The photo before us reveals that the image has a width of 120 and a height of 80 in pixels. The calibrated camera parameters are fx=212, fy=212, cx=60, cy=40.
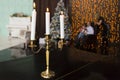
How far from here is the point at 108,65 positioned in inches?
71.5

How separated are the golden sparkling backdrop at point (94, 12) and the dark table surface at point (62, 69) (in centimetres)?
266

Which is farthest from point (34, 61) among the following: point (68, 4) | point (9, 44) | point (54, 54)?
point (9, 44)

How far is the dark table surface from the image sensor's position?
4.91 feet

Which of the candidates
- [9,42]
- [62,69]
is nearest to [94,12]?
[9,42]

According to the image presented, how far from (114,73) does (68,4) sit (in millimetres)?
3681

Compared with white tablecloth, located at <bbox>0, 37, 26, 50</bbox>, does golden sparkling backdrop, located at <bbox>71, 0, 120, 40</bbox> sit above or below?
above

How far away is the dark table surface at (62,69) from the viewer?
1.50 metres

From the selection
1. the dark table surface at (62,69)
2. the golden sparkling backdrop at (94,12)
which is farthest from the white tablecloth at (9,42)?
the dark table surface at (62,69)

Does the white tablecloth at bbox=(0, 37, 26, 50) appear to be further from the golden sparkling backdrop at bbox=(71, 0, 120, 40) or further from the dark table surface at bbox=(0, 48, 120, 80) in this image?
the dark table surface at bbox=(0, 48, 120, 80)

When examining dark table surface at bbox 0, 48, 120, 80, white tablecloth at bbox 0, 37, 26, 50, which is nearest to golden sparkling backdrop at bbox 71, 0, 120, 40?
white tablecloth at bbox 0, 37, 26, 50

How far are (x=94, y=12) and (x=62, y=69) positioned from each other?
3.22m

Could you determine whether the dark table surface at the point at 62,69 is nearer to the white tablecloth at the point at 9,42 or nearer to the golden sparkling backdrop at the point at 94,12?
the golden sparkling backdrop at the point at 94,12

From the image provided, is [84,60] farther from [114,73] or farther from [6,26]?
[6,26]

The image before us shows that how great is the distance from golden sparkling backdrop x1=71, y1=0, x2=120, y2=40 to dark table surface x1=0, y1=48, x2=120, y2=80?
8.74 feet
